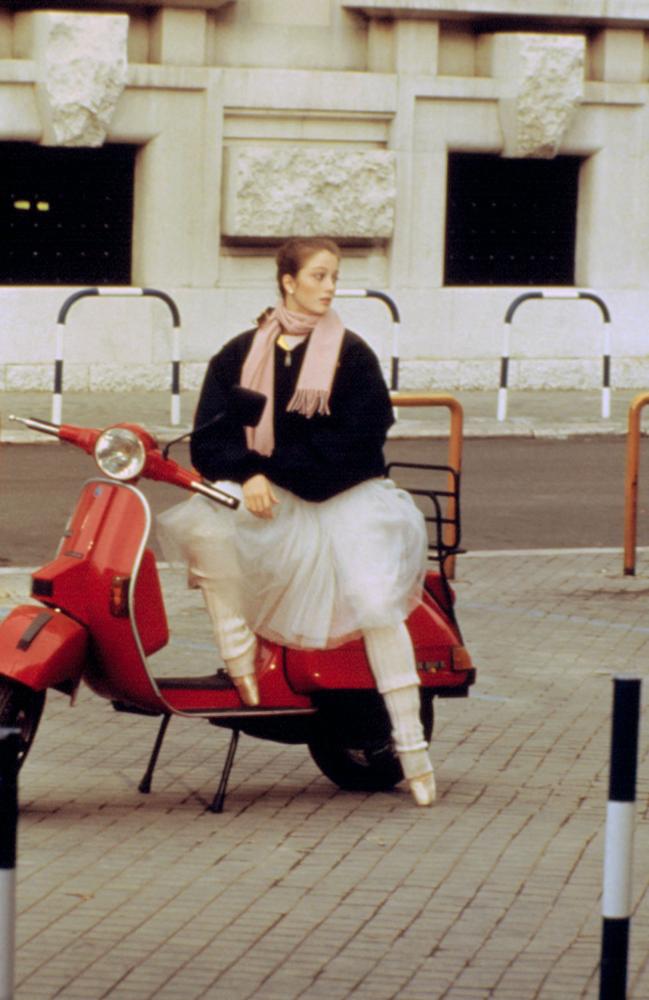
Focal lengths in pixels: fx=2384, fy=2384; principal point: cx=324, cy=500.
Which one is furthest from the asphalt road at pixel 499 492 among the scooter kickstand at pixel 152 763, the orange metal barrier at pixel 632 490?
the scooter kickstand at pixel 152 763

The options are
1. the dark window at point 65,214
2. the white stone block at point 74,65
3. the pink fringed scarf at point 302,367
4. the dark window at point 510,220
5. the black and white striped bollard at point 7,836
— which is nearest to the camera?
the black and white striped bollard at point 7,836

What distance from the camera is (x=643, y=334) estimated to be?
22031mm

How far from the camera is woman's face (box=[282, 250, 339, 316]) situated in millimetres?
6820

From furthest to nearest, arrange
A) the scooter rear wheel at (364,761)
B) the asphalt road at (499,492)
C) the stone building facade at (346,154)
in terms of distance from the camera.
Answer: the stone building facade at (346,154), the asphalt road at (499,492), the scooter rear wheel at (364,761)

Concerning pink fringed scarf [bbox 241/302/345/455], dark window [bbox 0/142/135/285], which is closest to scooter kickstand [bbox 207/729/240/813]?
pink fringed scarf [bbox 241/302/345/455]

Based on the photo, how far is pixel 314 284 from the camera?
6836mm

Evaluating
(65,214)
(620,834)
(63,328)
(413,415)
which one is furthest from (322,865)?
(65,214)

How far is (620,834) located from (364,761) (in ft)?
9.07

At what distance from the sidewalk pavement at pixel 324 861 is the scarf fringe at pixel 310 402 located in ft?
3.73

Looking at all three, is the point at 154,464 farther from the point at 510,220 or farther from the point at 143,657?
the point at 510,220

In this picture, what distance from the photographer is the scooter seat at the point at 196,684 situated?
668 centimetres

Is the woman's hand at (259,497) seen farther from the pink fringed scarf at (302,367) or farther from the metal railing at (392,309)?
the metal railing at (392,309)

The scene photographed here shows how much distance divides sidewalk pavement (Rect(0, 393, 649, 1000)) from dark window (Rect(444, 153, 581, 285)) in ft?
41.8

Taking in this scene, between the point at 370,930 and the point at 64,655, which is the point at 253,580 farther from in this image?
the point at 370,930
